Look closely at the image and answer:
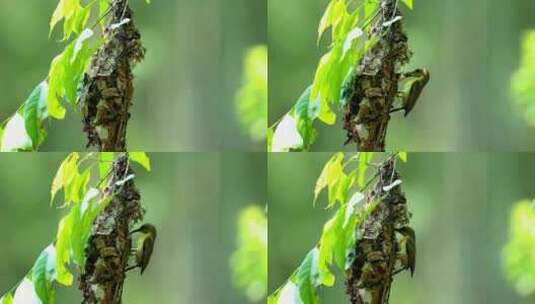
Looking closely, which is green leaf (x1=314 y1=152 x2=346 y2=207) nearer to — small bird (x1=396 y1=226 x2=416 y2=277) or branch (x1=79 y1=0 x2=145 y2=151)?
small bird (x1=396 y1=226 x2=416 y2=277)

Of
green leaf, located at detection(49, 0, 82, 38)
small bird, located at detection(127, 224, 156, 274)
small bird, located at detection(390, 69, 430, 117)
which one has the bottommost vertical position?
small bird, located at detection(127, 224, 156, 274)

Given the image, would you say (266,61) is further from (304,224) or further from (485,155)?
(485,155)

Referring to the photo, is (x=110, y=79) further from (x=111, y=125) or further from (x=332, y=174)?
(x=332, y=174)

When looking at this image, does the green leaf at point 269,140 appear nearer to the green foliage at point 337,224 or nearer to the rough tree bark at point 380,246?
the green foliage at point 337,224

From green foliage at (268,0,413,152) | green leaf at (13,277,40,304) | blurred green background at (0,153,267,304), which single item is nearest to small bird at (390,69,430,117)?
green foliage at (268,0,413,152)

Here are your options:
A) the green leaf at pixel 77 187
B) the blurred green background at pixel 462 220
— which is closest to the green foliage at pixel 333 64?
the blurred green background at pixel 462 220

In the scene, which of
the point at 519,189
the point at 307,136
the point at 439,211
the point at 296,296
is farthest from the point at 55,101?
the point at 519,189
